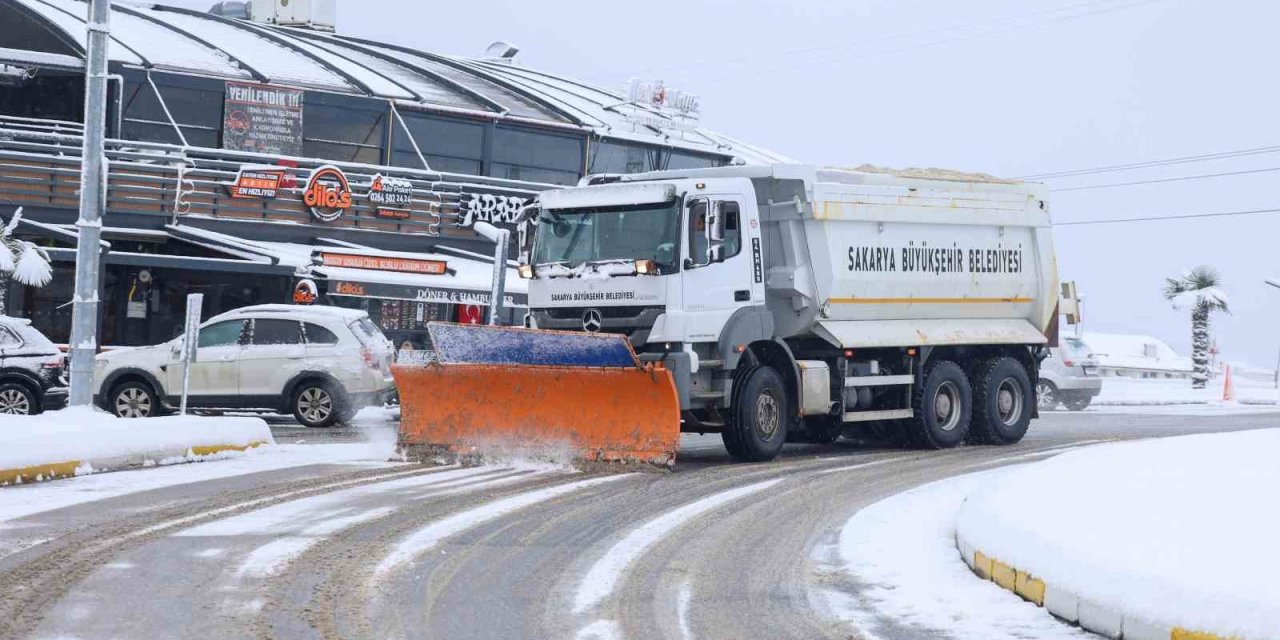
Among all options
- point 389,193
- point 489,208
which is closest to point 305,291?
point 389,193

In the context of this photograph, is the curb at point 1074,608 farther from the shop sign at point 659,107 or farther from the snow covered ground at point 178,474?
the shop sign at point 659,107

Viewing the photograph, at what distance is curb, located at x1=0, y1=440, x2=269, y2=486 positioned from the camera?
12445mm

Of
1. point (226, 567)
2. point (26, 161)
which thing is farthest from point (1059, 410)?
point (226, 567)

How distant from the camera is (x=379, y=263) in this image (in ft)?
97.8

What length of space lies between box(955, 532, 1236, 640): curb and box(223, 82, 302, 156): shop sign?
27.2 m

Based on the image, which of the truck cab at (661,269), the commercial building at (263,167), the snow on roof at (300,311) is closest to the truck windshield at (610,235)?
the truck cab at (661,269)

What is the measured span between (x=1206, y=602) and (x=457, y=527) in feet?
17.9

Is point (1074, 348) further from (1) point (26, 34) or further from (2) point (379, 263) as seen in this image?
(1) point (26, 34)

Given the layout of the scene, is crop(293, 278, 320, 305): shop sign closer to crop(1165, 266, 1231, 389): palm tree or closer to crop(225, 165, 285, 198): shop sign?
crop(225, 165, 285, 198): shop sign

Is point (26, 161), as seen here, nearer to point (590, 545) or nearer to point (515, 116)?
point (515, 116)

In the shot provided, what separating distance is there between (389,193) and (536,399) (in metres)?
19.0

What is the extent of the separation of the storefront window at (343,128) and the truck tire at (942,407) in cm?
1984

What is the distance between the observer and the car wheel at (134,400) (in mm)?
21469

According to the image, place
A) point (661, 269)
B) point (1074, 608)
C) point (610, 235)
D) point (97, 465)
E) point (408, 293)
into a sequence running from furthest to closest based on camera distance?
point (408, 293), point (610, 235), point (661, 269), point (97, 465), point (1074, 608)
